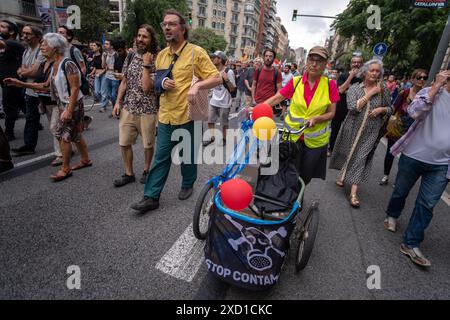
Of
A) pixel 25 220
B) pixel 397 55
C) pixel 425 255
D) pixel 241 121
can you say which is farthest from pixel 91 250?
pixel 397 55

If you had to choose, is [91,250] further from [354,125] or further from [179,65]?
[354,125]

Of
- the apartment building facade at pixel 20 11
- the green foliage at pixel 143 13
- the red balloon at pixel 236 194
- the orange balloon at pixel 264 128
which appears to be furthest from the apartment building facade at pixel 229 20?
the red balloon at pixel 236 194

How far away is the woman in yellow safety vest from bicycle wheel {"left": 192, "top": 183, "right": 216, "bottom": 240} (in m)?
1.01

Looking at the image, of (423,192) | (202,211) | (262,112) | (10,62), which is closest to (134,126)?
(202,211)

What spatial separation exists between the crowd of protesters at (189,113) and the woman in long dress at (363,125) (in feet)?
0.04

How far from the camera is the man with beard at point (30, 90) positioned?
4395 millimetres

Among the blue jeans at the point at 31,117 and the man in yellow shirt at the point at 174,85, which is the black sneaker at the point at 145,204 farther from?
the blue jeans at the point at 31,117

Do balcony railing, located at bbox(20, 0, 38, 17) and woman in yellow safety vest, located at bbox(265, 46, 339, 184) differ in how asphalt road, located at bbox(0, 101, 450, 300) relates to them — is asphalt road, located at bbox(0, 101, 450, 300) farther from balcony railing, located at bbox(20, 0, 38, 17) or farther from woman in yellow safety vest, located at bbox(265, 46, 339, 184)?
balcony railing, located at bbox(20, 0, 38, 17)

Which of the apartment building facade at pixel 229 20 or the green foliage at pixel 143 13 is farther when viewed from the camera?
the apartment building facade at pixel 229 20

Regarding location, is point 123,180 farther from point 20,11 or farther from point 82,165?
point 20,11

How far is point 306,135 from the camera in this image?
289 cm

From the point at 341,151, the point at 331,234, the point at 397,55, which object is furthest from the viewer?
the point at 397,55

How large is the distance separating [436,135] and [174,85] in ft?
8.97
